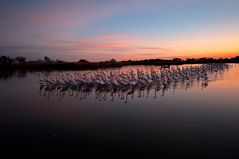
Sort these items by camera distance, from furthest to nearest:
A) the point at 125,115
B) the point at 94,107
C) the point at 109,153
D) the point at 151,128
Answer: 1. the point at 94,107
2. the point at 125,115
3. the point at 151,128
4. the point at 109,153

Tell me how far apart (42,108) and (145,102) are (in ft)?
18.7

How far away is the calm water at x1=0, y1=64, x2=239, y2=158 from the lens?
794cm

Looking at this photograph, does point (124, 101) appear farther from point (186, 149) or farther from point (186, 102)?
point (186, 149)

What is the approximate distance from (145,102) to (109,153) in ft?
26.1

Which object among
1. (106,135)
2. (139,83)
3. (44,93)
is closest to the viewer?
(106,135)

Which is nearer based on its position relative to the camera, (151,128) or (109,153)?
(109,153)

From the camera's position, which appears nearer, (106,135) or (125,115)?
(106,135)

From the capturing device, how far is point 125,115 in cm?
A: 1219

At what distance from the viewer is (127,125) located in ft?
34.1

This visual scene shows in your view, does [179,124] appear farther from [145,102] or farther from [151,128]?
[145,102]

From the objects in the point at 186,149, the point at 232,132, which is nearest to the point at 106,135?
the point at 186,149

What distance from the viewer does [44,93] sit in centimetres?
2016

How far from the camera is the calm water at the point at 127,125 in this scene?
794 centimetres

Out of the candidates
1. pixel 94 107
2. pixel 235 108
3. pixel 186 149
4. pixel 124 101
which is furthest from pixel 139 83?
pixel 186 149
